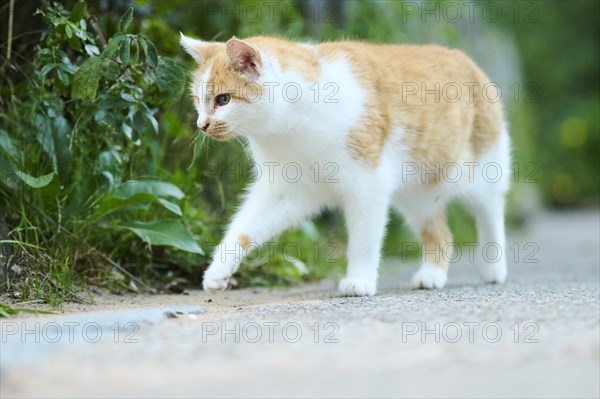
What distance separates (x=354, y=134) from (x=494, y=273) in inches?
51.3

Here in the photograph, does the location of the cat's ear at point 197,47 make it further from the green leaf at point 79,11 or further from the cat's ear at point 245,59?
the green leaf at point 79,11

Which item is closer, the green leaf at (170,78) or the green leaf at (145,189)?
the green leaf at (170,78)

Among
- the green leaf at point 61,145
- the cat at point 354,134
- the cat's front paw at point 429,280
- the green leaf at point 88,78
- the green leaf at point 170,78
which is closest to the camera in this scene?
the cat at point 354,134

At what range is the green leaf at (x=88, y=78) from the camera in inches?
138

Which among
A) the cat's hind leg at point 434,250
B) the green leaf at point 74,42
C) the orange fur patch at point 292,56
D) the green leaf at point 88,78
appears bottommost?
the cat's hind leg at point 434,250

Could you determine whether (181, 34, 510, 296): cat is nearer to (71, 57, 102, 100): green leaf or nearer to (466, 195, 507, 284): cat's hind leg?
(466, 195, 507, 284): cat's hind leg

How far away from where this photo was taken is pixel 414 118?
153 inches

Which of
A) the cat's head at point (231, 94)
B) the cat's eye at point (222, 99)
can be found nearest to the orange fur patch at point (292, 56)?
the cat's head at point (231, 94)

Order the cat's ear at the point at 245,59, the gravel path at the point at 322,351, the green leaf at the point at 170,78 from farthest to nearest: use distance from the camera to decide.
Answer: the green leaf at the point at 170,78 < the cat's ear at the point at 245,59 < the gravel path at the point at 322,351

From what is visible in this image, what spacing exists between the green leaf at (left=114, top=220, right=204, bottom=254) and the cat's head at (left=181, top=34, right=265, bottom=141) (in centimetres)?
73

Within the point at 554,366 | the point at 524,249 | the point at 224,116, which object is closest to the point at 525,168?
the point at 524,249

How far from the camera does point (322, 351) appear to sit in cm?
221

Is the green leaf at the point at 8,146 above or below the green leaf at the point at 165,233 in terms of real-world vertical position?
above

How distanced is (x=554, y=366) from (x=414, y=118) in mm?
1976
